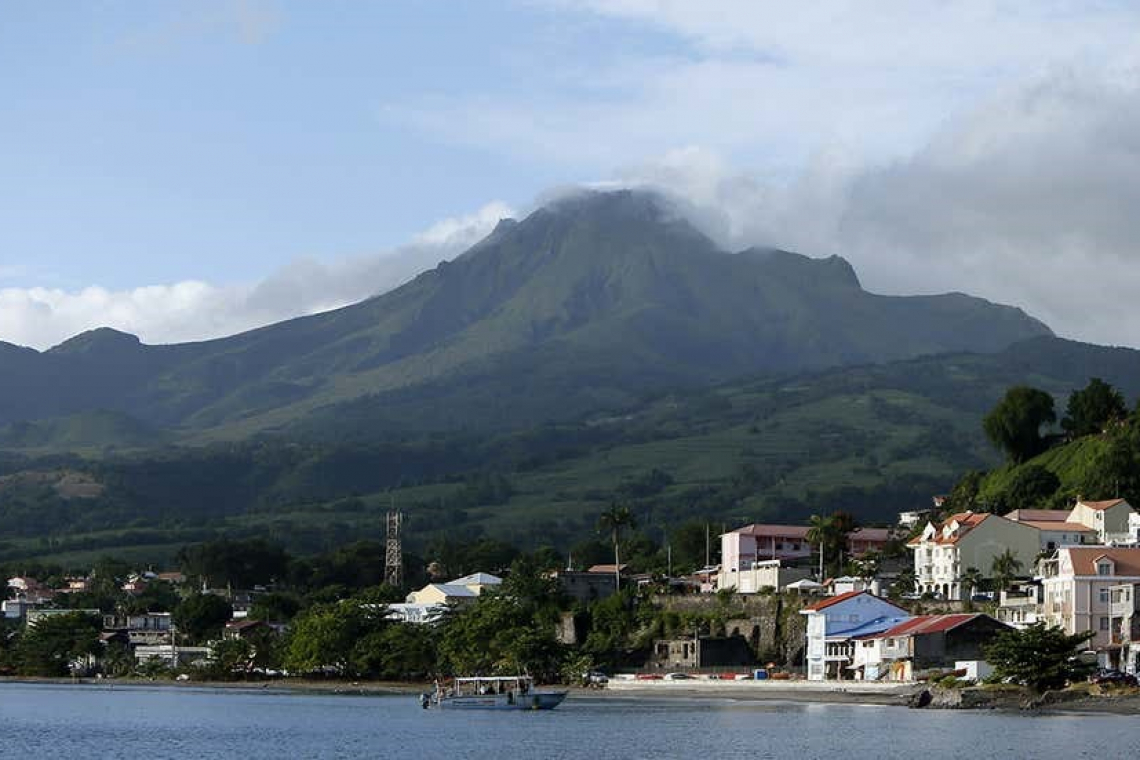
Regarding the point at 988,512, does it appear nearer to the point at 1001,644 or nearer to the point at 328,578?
the point at 1001,644

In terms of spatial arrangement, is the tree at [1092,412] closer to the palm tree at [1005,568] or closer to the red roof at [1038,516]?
the red roof at [1038,516]

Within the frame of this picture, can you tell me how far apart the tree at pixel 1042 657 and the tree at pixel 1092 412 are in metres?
56.5

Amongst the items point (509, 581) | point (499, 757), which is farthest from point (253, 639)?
point (499, 757)

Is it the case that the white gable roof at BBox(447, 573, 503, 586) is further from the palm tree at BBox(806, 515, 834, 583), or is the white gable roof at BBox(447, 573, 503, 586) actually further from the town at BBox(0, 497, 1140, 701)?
the palm tree at BBox(806, 515, 834, 583)

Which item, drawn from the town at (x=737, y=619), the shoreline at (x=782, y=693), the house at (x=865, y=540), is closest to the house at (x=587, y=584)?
the town at (x=737, y=619)

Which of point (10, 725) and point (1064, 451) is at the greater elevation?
point (1064, 451)

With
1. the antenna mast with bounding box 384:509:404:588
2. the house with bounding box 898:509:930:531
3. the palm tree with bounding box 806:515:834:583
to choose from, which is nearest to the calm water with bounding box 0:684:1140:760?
the palm tree with bounding box 806:515:834:583

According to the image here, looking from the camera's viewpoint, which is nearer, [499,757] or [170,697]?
[499,757]

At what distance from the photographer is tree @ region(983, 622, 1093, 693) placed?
87438 millimetres

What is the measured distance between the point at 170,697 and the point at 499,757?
2200 inches

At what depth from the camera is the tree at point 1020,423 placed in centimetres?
14638

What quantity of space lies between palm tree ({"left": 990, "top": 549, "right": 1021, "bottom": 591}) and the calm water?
77.6ft

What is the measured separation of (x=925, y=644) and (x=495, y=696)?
22327mm

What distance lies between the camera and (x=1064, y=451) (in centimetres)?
14375
